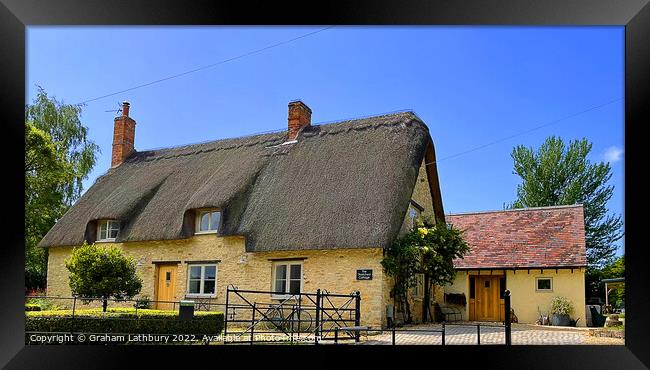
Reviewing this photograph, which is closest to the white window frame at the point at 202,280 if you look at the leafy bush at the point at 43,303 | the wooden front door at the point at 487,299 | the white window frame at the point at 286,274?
the white window frame at the point at 286,274

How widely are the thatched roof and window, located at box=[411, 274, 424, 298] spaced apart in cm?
186

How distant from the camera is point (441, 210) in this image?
14492mm

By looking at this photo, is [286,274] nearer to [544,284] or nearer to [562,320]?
[544,284]

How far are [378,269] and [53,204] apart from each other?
7.48 meters

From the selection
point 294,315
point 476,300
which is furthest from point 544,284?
point 294,315

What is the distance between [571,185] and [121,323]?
9082 millimetres

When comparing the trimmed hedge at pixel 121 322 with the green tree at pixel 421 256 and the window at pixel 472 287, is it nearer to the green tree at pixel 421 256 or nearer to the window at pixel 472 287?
the green tree at pixel 421 256

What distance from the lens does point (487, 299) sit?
43.9 feet

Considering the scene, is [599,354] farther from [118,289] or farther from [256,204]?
[118,289]

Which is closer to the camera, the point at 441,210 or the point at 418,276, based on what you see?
the point at 418,276

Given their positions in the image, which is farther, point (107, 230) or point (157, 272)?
point (107, 230)

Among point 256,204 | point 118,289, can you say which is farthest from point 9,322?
point 256,204

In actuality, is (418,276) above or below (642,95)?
below

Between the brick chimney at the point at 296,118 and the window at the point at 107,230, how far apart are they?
4.21m
